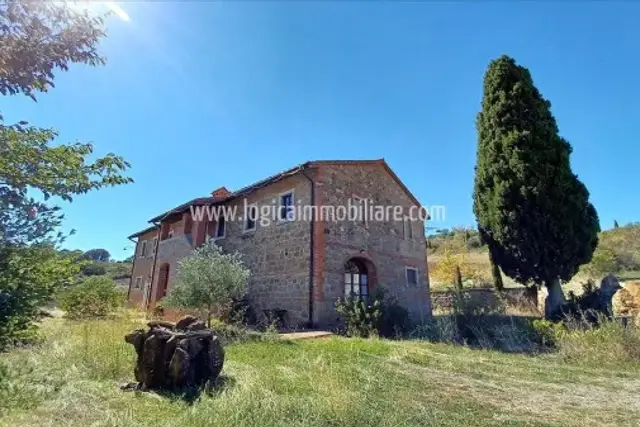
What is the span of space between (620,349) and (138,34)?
35.9 feet

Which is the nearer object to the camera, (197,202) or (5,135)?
(5,135)

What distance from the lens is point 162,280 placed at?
72.2 ft

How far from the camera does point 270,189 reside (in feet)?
56.1

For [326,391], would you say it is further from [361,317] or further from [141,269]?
[141,269]

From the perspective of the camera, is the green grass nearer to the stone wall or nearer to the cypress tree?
the cypress tree

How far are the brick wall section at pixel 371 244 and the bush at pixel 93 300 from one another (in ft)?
31.9

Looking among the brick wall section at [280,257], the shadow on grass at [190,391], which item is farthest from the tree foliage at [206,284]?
the shadow on grass at [190,391]

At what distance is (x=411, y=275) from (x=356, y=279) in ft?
12.7

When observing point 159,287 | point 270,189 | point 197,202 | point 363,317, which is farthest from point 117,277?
point 363,317

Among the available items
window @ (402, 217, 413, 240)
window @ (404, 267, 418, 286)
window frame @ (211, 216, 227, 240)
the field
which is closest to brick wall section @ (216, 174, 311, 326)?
window frame @ (211, 216, 227, 240)

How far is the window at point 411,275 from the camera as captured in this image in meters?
18.0

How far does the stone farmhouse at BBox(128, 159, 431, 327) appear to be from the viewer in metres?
14.4

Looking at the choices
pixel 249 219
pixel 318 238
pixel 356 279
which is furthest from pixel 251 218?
pixel 356 279

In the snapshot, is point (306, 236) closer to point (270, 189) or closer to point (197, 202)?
point (270, 189)
